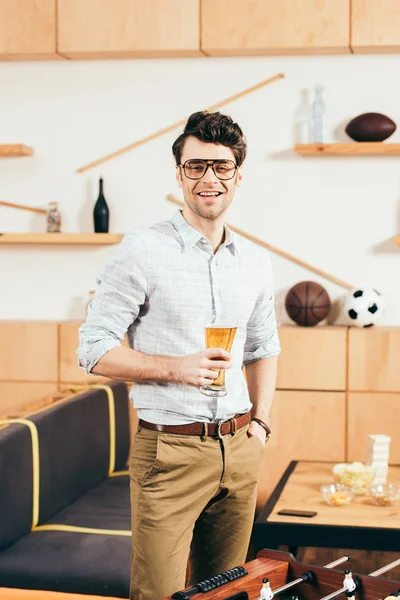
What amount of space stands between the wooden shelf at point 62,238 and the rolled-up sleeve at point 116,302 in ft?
8.75

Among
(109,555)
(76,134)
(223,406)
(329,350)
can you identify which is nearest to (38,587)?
(109,555)

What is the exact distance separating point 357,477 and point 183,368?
164 centimetres

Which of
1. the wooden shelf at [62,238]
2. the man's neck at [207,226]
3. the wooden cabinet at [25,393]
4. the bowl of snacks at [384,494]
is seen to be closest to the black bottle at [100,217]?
the wooden shelf at [62,238]

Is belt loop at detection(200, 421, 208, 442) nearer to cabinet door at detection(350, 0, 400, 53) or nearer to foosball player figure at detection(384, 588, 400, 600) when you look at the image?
foosball player figure at detection(384, 588, 400, 600)

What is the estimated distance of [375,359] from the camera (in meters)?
4.49

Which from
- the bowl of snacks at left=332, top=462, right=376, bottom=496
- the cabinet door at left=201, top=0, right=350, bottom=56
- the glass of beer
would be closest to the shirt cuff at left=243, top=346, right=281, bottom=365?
the glass of beer

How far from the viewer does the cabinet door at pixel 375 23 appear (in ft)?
14.6

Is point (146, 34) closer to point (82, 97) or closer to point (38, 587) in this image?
point (82, 97)

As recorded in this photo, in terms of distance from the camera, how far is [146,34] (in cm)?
465

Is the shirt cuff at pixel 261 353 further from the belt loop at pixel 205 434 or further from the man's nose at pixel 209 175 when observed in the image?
the man's nose at pixel 209 175

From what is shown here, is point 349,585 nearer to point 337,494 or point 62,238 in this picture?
point 337,494

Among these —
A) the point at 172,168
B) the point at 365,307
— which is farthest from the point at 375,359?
the point at 172,168

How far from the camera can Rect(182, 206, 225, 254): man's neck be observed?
221cm

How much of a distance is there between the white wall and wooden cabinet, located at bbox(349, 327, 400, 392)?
29 centimetres
